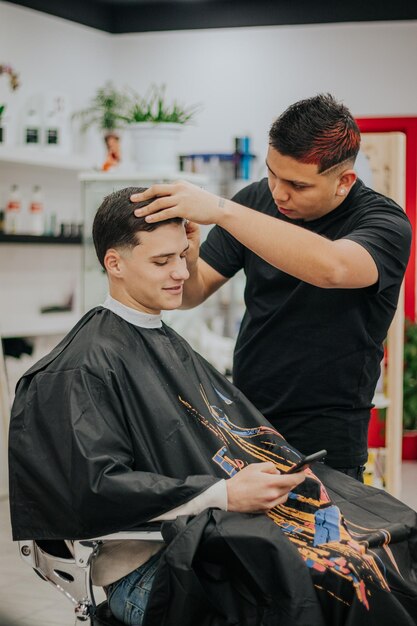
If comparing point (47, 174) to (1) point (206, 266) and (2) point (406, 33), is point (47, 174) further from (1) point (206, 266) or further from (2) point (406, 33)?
(1) point (206, 266)

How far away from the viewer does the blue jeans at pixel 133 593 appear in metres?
1.89

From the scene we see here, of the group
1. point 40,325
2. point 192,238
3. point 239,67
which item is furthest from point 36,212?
point 192,238

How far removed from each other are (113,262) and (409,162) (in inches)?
192

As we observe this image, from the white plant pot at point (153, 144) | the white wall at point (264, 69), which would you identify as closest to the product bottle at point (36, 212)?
the white plant pot at point (153, 144)

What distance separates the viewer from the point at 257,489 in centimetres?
184

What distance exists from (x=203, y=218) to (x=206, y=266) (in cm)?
59

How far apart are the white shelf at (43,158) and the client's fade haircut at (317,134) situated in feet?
11.1

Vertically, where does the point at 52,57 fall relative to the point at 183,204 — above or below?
above

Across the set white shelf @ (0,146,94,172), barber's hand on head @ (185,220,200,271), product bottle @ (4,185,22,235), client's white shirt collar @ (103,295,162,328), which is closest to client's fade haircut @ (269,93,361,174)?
barber's hand on head @ (185,220,200,271)

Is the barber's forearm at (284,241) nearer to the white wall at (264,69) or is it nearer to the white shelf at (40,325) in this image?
the white shelf at (40,325)

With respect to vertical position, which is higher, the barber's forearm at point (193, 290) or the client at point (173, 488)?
the barber's forearm at point (193, 290)

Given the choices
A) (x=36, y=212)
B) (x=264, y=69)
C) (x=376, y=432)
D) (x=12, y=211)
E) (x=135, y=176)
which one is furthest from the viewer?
(x=264, y=69)

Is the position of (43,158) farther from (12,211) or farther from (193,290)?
(193,290)

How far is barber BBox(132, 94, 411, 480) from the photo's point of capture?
2053mm
